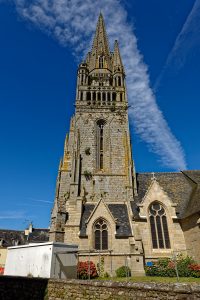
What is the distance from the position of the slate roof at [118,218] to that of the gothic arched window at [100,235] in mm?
1076

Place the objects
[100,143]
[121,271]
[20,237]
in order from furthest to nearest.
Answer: [20,237]
[100,143]
[121,271]

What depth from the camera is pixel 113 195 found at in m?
24.6

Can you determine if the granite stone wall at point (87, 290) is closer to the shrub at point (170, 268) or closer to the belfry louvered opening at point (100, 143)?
the shrub at point (170, 268)

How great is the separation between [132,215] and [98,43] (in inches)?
1263

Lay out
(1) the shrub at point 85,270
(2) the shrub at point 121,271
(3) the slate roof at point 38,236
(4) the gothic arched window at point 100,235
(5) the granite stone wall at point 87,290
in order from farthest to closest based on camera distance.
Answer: (3) the slate roof at point 38,236 < (4) the gothic arched window at point 100,235 < (2) the shrub at point 121,271 < (1) the shrub at point 85,270 < (5) the granite stone wall at point 87,290

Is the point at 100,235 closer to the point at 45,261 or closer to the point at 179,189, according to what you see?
the point at 45,261

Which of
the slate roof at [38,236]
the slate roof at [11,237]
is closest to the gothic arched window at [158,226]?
the slate roof at [38,236]

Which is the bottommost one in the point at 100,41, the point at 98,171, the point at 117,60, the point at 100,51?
the point at 98,171

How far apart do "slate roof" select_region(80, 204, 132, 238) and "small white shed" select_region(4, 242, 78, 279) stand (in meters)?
6.29

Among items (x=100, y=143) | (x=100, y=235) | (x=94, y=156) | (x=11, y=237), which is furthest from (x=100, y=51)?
(x=11, y=237)

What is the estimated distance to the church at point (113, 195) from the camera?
753 inches

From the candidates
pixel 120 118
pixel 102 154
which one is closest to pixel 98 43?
pixel 120 118

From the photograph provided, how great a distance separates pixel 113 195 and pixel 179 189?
7049 millimetres

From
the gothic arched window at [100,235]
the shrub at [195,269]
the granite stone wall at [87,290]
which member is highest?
the gothic arched window at [100,235]
